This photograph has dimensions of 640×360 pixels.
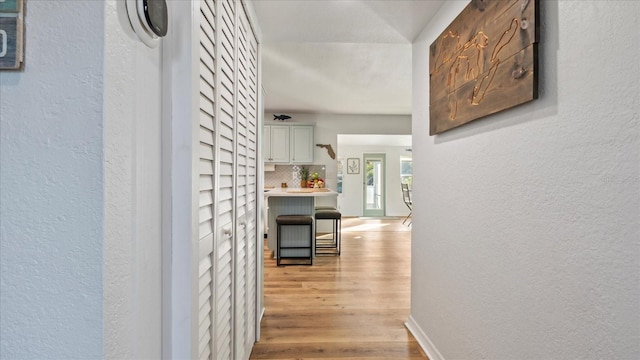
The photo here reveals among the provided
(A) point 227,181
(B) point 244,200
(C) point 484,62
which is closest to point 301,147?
(B) point 244,200

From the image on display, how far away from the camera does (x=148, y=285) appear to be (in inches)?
28.7

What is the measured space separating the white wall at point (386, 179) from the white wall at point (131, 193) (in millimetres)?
8553

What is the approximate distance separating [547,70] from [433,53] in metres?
0.99

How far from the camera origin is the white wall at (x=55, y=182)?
56 centimetres

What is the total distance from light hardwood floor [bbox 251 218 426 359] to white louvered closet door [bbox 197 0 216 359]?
1111 mm

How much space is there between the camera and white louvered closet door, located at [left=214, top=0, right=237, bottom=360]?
1247 mm

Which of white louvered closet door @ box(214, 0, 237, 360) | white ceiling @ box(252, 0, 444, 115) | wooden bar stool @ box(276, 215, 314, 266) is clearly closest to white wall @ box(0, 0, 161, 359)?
white louvered closet door @ box(214, 0, 237, 360)

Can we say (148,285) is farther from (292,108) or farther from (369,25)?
(292,108)

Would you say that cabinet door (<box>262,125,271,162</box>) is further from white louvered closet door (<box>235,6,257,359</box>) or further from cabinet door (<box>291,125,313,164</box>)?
white louvered closet door (<box>235,6,257,359</box>)

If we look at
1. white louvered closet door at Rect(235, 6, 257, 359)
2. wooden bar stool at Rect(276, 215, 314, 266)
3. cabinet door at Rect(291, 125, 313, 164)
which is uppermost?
cabinet door at Rect(291, 125, 313, 164)

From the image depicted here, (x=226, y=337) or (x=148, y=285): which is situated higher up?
(x=148, y=285)

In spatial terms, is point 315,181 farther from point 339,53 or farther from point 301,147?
point 339,53

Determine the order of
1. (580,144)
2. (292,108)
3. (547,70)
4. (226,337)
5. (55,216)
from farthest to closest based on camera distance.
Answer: (292,108) → (226,337) → (547,70) → (580,144) → (55,216)

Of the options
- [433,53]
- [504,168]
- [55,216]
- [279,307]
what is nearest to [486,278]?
[504,168]
